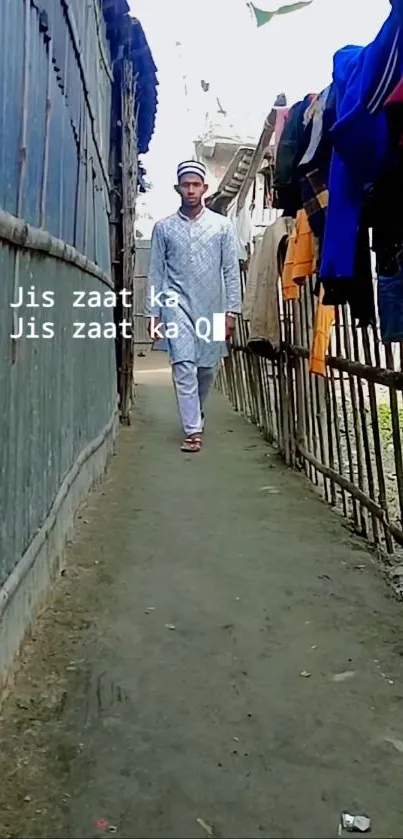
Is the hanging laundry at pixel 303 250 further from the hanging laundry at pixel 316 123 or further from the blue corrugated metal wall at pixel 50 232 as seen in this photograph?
the blue corrugated metal wall at pixel 50 232

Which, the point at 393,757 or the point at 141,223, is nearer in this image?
the point at 393,757

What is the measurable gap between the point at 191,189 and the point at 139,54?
2.06m

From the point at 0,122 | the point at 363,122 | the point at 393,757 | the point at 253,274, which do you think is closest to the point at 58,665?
the point at 393,757

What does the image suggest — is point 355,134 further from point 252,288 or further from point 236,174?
point 236,174

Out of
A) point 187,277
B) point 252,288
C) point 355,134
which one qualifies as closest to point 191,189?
point 187,277

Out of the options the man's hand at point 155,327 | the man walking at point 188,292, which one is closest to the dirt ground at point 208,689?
the man walking at point 188,292

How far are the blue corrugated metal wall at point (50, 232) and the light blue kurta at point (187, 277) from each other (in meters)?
1.18

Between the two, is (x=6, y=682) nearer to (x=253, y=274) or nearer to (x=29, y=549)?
(x=29, y=549)

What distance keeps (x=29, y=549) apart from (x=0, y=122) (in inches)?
46.3

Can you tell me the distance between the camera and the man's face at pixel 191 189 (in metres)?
6.06

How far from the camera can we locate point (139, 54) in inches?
294

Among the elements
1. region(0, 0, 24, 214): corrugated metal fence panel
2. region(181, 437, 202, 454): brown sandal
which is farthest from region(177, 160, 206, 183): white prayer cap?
region(0, 0, 24, 214): corrugated metal fence panel

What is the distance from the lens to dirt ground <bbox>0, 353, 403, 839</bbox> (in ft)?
5.86

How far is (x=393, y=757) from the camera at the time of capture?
1.99m
